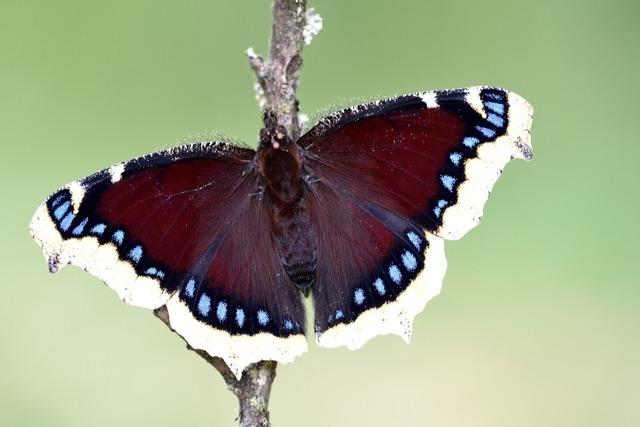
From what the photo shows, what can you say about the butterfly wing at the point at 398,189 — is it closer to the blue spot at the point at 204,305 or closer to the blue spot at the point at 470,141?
the blue spot at the point at 470,141

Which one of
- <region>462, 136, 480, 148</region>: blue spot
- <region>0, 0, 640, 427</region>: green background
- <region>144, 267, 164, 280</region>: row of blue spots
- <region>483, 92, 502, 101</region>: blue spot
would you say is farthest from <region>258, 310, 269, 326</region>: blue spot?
<region>0, 0, 640, 427</region>: green background

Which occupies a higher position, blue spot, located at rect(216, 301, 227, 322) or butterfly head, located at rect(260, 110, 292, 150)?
butterfly head, located at rect(260, 110, 292, 150)

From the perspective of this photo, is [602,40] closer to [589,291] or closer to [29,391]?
[589,291]

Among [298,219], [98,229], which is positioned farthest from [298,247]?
[98,229]

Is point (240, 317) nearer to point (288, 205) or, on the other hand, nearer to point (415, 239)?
point (288, 205)

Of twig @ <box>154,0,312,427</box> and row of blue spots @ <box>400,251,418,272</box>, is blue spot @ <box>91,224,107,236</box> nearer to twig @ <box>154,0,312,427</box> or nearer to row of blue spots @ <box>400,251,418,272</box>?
twig @ <box>154,0,312,427</box>

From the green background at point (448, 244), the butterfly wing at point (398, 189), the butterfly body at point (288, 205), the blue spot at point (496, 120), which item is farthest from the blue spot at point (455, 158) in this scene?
the green background at point (448, 244)

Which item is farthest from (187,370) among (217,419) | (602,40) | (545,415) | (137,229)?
(602,40)
